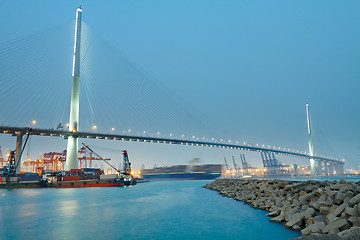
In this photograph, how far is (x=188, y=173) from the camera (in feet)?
331

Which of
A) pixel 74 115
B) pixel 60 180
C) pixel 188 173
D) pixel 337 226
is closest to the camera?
pixel 337 226

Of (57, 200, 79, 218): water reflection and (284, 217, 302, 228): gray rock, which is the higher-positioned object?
(284, 217, 302, 228): gray rock

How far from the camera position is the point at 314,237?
3.43 metres

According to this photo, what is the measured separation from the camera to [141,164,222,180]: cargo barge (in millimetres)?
97688

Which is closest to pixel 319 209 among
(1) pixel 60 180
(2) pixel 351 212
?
(2) pixel 351 212

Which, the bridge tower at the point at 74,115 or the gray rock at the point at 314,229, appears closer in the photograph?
the gray rock at the point at 314,229

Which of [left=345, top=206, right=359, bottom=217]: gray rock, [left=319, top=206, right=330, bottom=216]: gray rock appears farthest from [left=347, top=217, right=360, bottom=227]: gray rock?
[left=319, top=206, right=330, bottom=216]: gray rock

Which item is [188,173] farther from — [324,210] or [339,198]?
[324,210]

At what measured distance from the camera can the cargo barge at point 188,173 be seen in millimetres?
97688

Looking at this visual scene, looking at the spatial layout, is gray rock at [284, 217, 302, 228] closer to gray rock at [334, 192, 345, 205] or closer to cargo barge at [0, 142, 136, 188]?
gray rock at [334, 192, 345, 205]

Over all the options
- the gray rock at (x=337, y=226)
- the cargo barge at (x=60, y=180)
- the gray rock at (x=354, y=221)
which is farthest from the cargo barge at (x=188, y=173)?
the gray rock at (x=337, y=226)

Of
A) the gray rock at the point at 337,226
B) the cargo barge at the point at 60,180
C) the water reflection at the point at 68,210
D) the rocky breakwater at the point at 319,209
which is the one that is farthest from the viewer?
the cargo barge at the point at 60,180

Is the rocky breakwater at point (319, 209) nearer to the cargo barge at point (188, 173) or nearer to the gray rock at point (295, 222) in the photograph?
the gray rock at point (295, 222)

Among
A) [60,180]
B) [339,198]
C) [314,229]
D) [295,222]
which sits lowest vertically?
[60,180]
